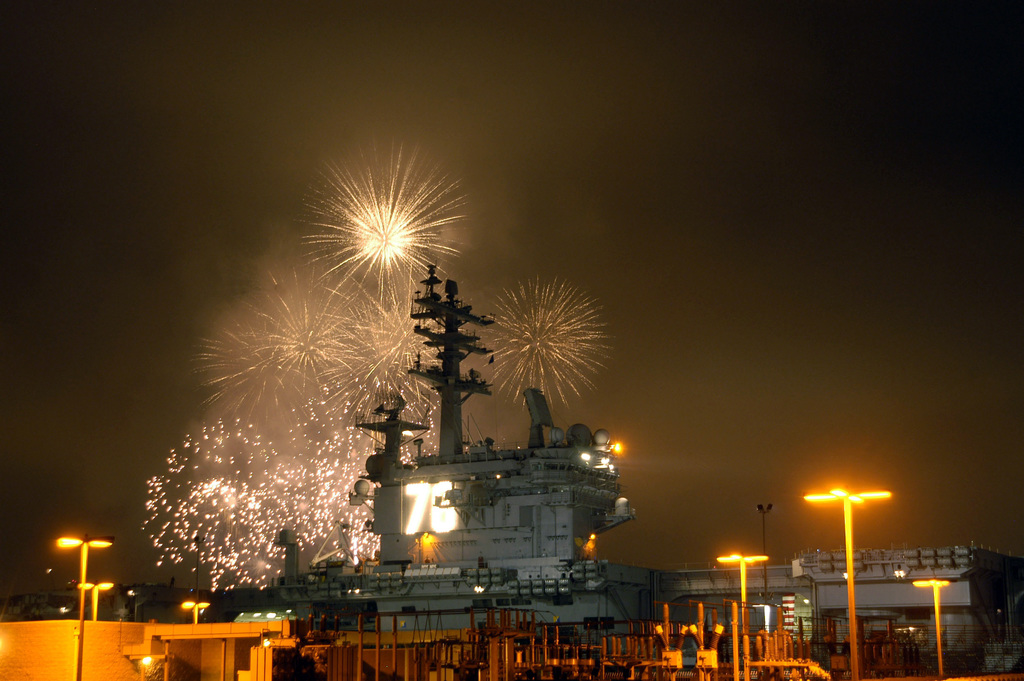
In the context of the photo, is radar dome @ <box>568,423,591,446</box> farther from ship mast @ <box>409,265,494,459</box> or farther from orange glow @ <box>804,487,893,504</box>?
orange glow @ <box>804,487,893,504</box>

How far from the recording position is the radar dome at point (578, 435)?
2505 inches

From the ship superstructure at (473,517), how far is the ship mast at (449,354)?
86 millimetres

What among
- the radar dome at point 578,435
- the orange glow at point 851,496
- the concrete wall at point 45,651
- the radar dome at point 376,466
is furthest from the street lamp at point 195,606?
the orange glow at point 851,496

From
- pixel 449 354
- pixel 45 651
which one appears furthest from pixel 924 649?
pixel 45 651

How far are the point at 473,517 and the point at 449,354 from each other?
36.2 feet

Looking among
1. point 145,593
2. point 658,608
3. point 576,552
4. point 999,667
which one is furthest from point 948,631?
point 145,593

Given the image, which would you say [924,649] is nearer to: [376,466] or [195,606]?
[376,466]

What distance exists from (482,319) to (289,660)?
92.6 feet

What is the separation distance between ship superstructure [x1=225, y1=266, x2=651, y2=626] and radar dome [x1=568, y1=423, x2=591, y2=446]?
0.20 feet

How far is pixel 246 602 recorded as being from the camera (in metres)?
73.6

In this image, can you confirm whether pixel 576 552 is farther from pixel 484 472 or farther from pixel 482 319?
pixel 482 319

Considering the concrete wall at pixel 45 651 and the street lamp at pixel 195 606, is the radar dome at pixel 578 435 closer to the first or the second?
the street lamp at pixel 195 606

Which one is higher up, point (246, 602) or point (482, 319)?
point (482, 319)

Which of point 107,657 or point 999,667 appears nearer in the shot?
point 107,657
